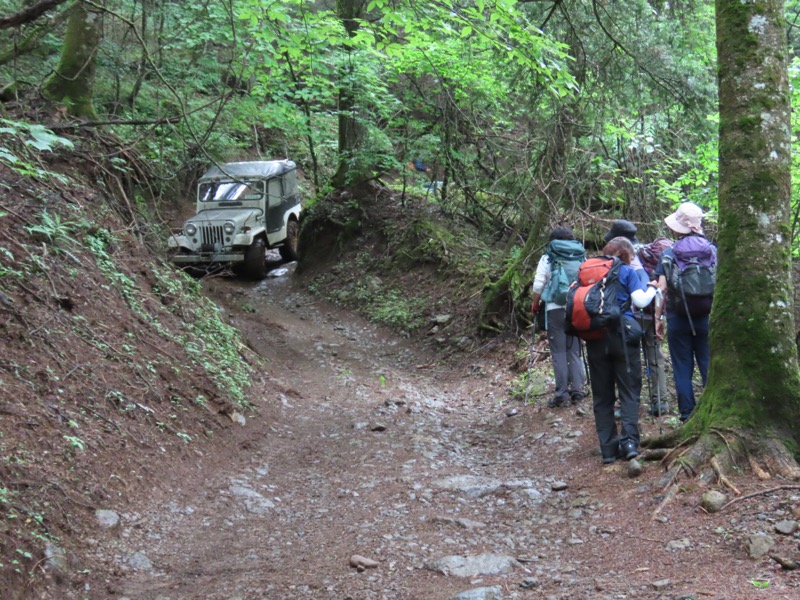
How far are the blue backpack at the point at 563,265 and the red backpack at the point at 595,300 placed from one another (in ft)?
5.45

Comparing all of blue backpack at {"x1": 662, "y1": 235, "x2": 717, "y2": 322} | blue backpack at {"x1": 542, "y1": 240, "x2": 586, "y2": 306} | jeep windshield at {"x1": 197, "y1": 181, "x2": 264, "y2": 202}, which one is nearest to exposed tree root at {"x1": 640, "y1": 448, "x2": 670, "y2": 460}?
blue backpack at {"x1": 662, "y1": 235, "x2": 717, "y2": 322}

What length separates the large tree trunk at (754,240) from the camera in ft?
13.9

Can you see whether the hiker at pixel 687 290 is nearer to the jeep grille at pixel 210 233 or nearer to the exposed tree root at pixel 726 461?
the exposed tree root at pixel 726 461

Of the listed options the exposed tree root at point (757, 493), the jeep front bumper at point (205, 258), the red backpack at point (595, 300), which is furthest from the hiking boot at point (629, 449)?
the jeep front bumper at point (205, 258)

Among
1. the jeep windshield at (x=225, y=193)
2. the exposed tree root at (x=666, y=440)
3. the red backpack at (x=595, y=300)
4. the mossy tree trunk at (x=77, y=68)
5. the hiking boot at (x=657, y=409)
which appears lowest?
the hiking boot at (x=657, y=409)

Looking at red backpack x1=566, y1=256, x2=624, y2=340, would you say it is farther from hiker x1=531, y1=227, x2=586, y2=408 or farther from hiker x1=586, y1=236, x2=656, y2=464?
hiker x1=531, y1=227, x2=586, y2=408

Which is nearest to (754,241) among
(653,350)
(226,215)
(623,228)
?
(623,228)

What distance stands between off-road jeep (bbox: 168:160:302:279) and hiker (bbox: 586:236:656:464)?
9.87 metres

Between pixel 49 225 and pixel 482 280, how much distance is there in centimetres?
744

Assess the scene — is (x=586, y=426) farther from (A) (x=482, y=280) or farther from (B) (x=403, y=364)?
(A) (x=482, y=280)

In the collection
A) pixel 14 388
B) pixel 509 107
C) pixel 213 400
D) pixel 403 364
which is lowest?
pixel 403 364

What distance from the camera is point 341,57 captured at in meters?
13.3

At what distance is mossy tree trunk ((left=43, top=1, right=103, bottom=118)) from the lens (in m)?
8.45

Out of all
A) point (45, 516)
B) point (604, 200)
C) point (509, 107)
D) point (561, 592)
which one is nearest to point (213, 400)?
point (45, 516)
